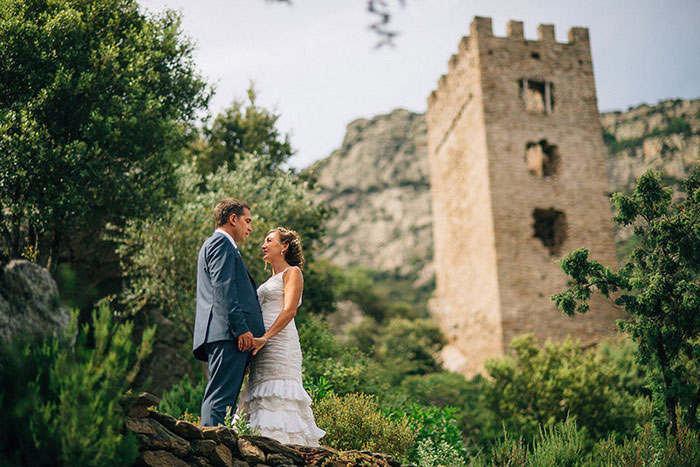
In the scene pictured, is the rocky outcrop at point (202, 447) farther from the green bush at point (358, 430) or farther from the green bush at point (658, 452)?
the green bush at point (658, 452)

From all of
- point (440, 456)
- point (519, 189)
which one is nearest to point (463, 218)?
point (519, 189)

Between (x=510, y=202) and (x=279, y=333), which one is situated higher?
(x=510, y=202)

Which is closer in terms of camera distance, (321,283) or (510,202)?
(321,283)

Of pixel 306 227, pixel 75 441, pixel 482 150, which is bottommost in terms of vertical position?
pixel 75 441

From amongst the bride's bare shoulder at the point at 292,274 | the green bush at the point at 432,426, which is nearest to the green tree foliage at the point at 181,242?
the green bush at the point at 432,426

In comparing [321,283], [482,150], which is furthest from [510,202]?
[321,283]

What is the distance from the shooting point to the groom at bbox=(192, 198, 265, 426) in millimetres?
5109

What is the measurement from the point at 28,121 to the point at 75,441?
7.51 meters

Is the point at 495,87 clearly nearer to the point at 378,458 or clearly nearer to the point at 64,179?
the point at 64,179

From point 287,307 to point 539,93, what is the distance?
23.0 meters

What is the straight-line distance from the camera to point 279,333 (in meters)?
5.44

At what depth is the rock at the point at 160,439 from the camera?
4.39 meters

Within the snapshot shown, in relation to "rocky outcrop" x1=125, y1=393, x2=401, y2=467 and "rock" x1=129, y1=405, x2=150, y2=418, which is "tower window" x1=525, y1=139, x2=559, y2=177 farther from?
"rock" x1=129, y1=405, x2=150, y2=418

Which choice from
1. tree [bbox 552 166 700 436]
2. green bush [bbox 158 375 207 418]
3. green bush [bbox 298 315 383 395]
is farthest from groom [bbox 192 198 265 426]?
tree [bbox 552 166 700 436]
